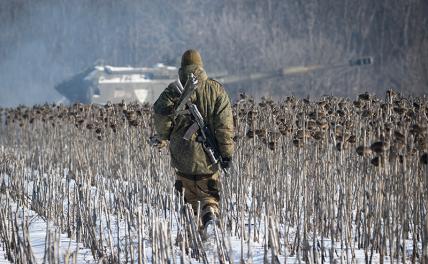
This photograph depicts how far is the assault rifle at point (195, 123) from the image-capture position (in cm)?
586

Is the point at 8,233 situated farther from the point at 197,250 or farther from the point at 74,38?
the point at 74,38

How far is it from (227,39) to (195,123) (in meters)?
72.4

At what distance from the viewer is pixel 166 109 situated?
602 centimetres

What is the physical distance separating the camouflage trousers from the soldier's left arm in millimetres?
289

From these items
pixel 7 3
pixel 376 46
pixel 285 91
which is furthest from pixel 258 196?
pixel 7 3

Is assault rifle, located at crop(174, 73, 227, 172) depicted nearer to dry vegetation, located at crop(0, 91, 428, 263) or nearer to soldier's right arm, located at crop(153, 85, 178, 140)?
soldier's right arm, located at crop(153, 85, 178, 140)

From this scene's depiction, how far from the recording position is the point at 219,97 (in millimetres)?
6043

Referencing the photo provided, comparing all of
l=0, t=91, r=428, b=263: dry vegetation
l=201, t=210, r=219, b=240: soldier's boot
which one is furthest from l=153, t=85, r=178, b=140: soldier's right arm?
l=201, t=210, r=219, b=240: soldier's boot

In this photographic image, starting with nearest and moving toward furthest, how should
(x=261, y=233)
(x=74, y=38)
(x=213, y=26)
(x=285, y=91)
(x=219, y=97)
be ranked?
(x=219, y=97) < (x=261, y=233) < (x=285, y=91) < (x=213, y=26) < (x=74, y=38)

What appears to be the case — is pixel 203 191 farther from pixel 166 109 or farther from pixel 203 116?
pixel 166 109

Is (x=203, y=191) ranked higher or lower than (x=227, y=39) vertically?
lower

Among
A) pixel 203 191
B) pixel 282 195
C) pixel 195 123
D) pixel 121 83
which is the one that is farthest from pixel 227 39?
pixel 195 123

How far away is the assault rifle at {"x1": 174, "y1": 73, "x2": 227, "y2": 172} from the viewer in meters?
5.86

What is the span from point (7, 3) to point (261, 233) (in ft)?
307
